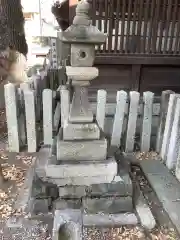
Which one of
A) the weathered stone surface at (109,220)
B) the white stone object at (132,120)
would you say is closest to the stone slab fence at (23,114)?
the white stone object at (132,120)

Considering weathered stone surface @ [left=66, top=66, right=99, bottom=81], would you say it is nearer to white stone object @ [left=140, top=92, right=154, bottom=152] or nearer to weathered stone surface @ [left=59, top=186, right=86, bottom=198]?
weathered stone surface @ [left=59, top=186, right=86, bottom=198]

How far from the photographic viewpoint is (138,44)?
6.50 meters

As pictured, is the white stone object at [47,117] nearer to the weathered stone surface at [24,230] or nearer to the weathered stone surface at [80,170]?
the weathered stone surface at [80,170]

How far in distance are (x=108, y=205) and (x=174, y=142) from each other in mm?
1423

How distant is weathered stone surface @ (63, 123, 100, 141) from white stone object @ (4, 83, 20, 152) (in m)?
1.39

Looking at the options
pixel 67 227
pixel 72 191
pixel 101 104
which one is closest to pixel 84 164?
pixel 72 191

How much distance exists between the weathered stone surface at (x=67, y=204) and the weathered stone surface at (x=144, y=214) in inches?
26.1

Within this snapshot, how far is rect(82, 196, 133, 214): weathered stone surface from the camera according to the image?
9.59 feet

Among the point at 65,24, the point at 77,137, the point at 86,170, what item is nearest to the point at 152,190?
the point at 86,170

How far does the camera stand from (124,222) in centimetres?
277

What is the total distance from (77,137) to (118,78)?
4.11 metres

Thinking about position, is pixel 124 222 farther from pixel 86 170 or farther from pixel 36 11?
pixel 36 11

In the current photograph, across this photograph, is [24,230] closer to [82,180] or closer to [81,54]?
[82,180]

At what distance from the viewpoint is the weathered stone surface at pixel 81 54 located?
2.81 m
